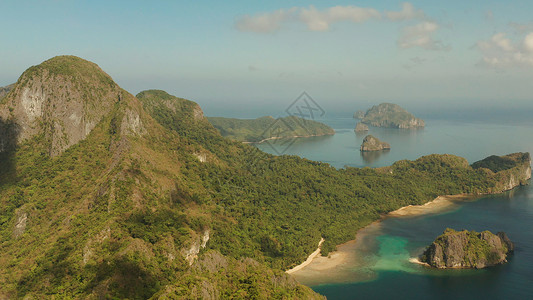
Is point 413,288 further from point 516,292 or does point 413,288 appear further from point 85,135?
point 85,135

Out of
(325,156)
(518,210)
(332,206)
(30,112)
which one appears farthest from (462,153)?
(30,112)

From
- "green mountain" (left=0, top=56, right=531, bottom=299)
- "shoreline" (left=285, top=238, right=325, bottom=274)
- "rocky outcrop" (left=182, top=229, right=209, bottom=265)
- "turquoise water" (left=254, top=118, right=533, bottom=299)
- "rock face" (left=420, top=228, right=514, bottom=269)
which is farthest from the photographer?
"rock face" (left=420, top=228, right=514, bottom=269)

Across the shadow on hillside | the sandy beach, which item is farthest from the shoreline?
the shadow on hillside

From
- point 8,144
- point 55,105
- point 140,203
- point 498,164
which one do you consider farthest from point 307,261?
point 498,164

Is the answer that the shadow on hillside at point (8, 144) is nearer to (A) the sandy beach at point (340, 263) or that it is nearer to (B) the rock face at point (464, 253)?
(A) the sandy beach at point (340, 263)

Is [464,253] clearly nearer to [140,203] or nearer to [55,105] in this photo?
[140,203]

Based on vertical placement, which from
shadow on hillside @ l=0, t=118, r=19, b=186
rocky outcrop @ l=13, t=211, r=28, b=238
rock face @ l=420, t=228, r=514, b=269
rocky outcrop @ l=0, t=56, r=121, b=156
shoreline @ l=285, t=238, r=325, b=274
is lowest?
shoreline @ l=285, t=238, r=325, b=274

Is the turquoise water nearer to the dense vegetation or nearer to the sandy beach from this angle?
the sandy beach
